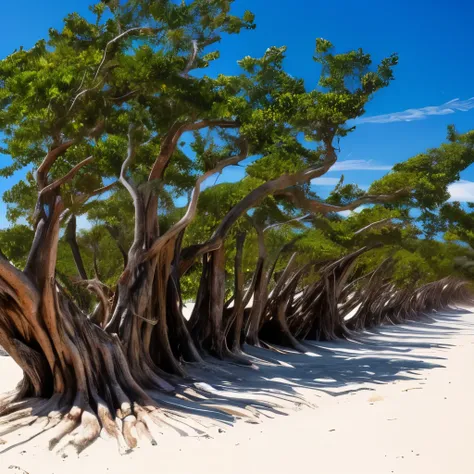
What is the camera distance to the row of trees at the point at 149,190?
6438mm

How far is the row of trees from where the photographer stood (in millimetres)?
6438

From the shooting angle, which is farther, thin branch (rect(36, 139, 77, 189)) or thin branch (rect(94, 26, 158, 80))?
thin branch (rect(36, 139, 77, 189))

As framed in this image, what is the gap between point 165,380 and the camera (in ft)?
26.8

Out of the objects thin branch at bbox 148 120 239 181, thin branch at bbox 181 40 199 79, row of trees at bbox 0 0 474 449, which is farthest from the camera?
thin branch at bbox 148 120 239 181

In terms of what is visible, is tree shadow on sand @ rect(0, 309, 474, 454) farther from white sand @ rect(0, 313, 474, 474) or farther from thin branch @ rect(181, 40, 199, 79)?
thin branch @ rect(181, 40, 199, 79)

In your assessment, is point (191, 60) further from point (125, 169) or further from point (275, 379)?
point (275, 379)

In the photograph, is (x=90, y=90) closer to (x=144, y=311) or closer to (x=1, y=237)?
(x=144, y=311)

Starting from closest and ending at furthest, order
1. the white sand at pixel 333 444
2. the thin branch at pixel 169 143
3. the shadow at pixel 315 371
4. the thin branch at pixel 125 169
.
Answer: the white sand at pixel 333 444 < the shadow at pixel 315 371 < the thin branch at pixel 125 169 < the thin branch at pixel 169 143

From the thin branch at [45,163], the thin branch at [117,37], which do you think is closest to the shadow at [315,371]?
the thin branch at [45,163]

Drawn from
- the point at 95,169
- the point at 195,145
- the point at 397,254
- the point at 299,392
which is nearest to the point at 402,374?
the point at 299,392

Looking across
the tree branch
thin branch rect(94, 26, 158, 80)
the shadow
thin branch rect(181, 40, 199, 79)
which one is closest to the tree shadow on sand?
the shadow

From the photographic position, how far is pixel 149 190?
8.70 metres

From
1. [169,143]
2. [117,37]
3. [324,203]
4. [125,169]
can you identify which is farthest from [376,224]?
[117,37]

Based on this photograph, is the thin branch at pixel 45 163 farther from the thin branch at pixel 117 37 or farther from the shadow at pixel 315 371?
the shadow at pixel 315 371
